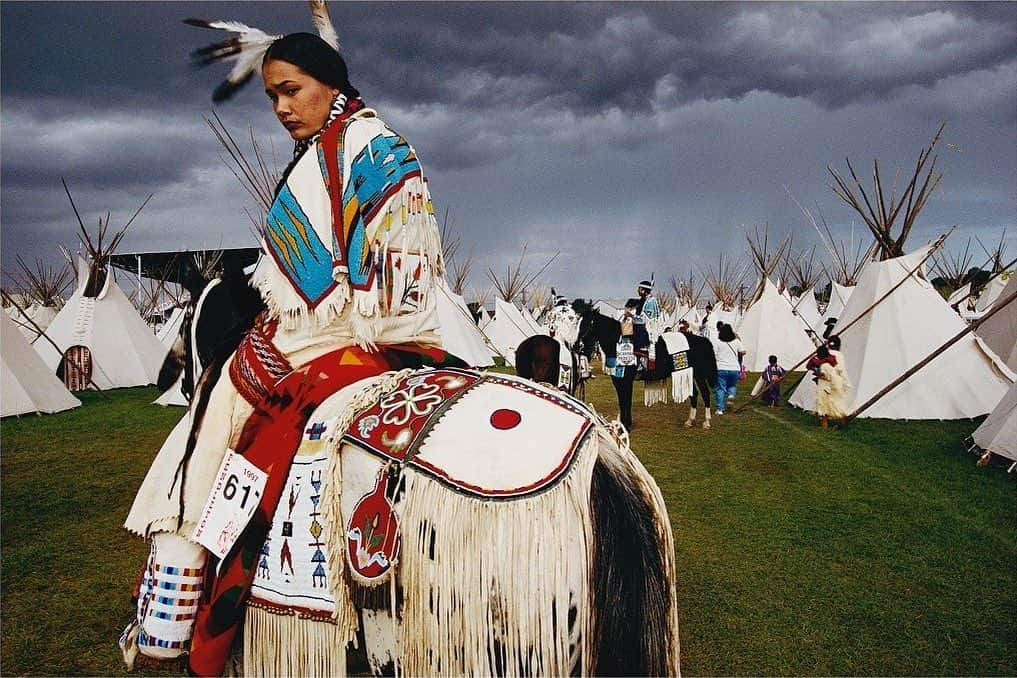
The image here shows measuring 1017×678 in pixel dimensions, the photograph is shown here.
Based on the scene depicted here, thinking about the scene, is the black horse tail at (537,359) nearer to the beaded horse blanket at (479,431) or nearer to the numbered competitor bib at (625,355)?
the numbered competitor bib at (625,355)

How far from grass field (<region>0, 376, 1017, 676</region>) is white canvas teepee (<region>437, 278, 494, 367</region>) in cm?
957

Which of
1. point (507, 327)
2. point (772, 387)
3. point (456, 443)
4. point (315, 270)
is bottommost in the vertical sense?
point (456, 443)

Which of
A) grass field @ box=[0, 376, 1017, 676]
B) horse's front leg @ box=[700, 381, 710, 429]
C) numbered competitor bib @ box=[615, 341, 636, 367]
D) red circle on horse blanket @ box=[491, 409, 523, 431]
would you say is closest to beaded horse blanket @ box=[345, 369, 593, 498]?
red circle on horse blanket @ box=[491, 409, 523, 431]

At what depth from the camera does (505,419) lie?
1.71 metres

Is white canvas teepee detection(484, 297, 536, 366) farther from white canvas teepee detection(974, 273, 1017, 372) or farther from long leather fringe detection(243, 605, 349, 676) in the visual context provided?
long leather fringe detection(243, 605, 349, 676)

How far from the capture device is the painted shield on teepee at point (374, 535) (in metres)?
1.67

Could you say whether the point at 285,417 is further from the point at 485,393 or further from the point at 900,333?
the point at 900,333

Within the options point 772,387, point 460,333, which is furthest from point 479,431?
point 460,333

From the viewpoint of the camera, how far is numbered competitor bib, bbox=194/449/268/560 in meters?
1.90

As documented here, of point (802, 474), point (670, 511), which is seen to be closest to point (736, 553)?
point (670, 511)

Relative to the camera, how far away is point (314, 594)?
1.80 metres

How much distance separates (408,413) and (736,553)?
4.52 meters

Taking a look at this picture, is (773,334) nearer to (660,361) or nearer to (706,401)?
(706,401)

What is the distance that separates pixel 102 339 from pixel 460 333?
939 cm
